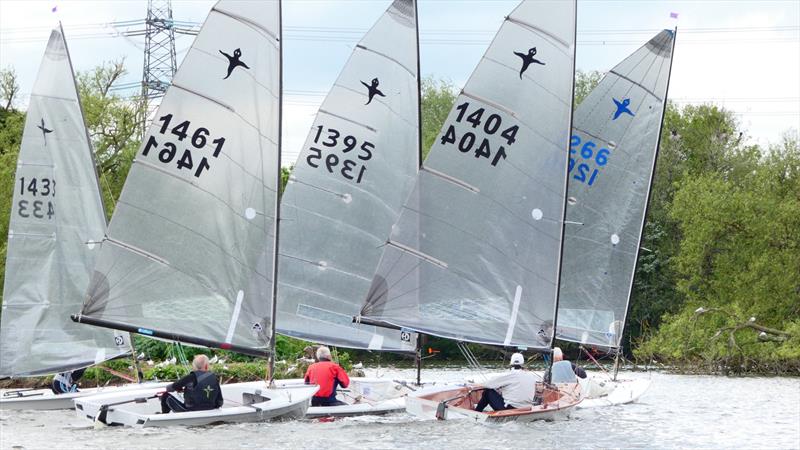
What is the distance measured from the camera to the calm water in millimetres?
18891

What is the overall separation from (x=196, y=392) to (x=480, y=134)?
685cm

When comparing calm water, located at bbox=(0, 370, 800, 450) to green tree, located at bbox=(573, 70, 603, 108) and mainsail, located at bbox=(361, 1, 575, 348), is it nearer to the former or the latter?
mainsail, located at bbox=(361, 1, 575, 348)

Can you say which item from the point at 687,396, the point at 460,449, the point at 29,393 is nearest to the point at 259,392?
the point at 460,449

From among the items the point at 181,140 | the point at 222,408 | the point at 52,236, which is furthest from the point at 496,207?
the point at 52,236

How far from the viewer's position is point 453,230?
73.8 ft

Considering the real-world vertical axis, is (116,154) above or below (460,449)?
above

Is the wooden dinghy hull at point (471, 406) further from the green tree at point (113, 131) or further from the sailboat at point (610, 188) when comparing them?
the green tree at point (113, 131)

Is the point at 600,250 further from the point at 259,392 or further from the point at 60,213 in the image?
the point at 60,213

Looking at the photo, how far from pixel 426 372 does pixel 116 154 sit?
18.0 m

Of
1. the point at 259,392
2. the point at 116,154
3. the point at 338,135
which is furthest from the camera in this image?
the point at 116,154

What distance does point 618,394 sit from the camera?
2648cm

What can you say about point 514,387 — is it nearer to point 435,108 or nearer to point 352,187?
point 352,187

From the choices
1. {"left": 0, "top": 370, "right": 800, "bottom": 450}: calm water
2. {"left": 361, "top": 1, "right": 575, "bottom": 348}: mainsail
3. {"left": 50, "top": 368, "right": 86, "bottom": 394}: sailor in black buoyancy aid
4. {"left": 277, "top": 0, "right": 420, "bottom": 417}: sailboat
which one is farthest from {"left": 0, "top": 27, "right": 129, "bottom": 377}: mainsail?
{"left": 361, "top": 1, "right": 575, "bottom": 348}: mainsail

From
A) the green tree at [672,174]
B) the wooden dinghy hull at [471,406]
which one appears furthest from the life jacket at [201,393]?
the green tree at [672,174]
